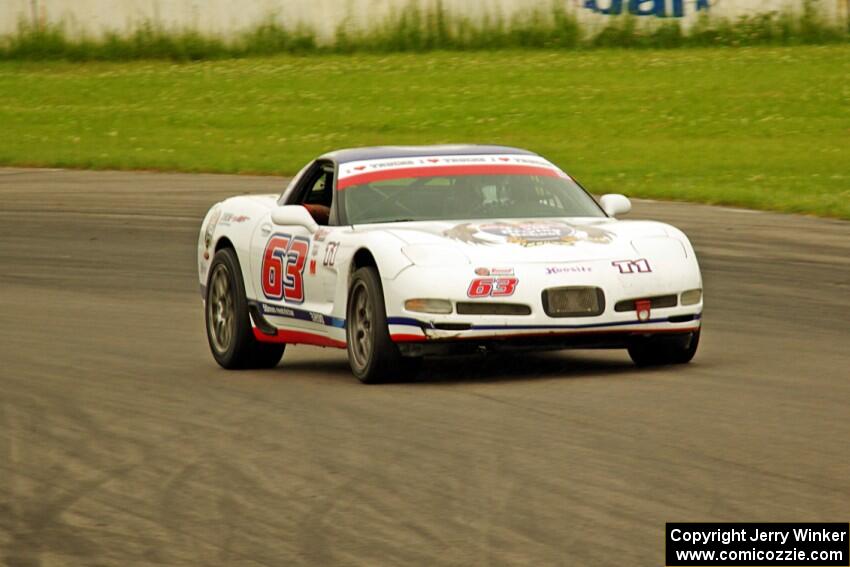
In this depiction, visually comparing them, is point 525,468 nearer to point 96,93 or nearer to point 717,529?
point 717,529

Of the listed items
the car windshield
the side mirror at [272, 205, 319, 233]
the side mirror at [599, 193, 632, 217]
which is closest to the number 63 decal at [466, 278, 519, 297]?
the car windshield

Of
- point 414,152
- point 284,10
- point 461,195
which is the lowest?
point 284,10

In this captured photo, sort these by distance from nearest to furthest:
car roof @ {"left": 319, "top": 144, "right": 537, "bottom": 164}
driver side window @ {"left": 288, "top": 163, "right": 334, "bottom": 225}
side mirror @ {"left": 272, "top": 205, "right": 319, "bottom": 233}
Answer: side mirror @ {"left": 272, "top": 205, "right": 319, "bottom": 233}, car roof @ {"left": 319, "top": 144, "right": 537, "bottom": 164}, driver side window @ {"left": 288, "top": 163, "right": 334, "bottom": 225}

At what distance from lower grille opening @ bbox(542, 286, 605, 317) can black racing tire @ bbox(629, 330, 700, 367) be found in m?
0.51

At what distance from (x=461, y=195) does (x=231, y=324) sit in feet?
5.38

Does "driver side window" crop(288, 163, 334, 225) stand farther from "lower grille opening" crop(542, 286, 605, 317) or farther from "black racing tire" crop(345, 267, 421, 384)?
"lower grille opening" crop(542, 286, 605, 317)

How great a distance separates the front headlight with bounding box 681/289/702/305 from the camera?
1019 cm

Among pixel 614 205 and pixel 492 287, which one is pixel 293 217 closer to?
pixel 492 287

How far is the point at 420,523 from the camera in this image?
6578mm

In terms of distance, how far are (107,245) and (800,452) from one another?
488 inches

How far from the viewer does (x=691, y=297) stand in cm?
1023

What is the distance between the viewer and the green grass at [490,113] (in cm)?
2750

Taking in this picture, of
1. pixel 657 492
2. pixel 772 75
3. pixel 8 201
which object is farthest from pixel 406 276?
Answer: pixel 772 75

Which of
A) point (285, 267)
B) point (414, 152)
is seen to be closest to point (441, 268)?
point (285, 267)
